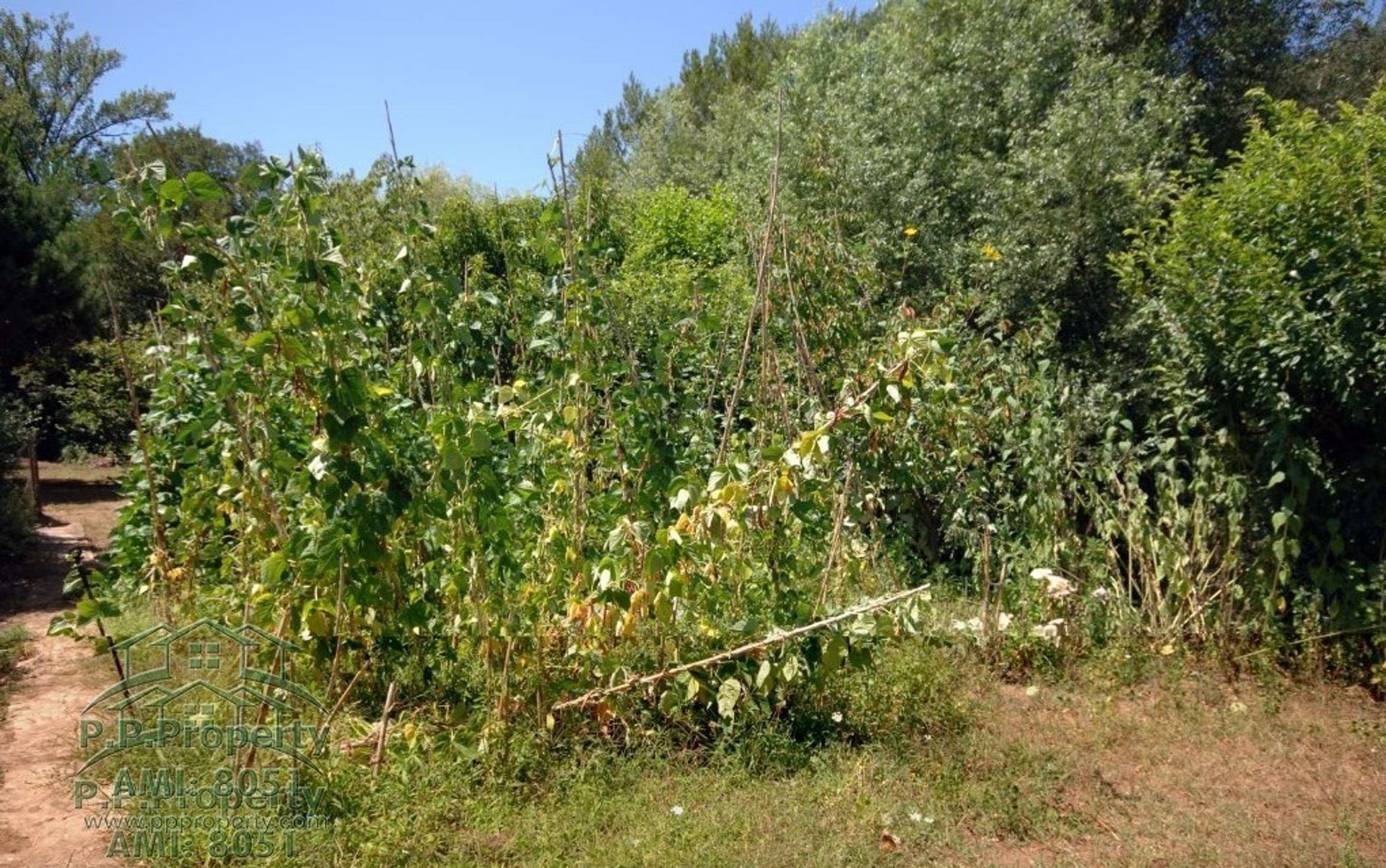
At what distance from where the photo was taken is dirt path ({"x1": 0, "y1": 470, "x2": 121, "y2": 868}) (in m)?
2.72

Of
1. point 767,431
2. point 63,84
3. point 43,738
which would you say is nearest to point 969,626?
point 767,431

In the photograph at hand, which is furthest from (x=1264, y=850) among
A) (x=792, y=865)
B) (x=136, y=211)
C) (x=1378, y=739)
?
(x=136, y=211)

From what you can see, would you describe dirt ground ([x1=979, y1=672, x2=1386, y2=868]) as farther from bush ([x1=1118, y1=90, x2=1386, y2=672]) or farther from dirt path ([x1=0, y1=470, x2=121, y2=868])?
dirt path ([x1=0, y1=470, x2=121, y2=868])

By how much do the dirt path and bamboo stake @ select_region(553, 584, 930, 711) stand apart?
1459 mm

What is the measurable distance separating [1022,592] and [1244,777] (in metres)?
1.35

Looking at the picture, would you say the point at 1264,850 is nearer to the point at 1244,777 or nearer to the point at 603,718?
the point at 1244,777

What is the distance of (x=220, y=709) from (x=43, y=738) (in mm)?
809

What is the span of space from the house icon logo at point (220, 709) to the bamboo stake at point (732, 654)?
855 mm

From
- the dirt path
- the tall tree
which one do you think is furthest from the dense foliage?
the tall tree

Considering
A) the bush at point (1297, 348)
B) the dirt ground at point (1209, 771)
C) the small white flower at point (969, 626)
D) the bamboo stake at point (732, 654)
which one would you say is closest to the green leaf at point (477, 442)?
the bamboo stake at point (732, 654)

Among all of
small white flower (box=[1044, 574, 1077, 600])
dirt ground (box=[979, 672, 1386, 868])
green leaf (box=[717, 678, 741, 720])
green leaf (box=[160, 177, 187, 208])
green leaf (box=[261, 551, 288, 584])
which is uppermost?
green leaf (box=[160, 177, 187, 208])

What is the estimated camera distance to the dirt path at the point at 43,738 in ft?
8.92

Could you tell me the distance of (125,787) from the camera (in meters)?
2.99

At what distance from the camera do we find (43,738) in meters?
3.50
